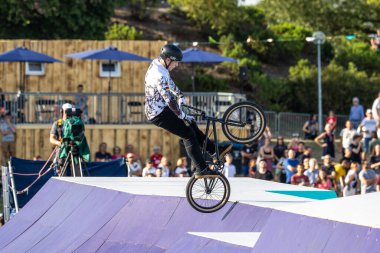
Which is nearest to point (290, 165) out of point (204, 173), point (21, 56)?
point (21, 56)

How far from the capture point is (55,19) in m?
37.8

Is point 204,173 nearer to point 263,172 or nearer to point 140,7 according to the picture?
→ point 263,172

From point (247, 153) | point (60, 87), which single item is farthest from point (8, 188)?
point (60, 87)

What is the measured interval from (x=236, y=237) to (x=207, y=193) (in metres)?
1.07

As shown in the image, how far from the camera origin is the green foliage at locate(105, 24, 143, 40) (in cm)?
4362

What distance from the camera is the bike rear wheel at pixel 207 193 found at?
1302cm

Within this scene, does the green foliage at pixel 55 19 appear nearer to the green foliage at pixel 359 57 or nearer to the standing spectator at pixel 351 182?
the green foliage at pixel 359 57

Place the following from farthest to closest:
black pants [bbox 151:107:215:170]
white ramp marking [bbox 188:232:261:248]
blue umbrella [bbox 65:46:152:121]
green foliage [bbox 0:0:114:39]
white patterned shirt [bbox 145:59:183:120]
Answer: green foliage [bbox 0:0:114:39]
blue umbrella [bbox 65:46:152:121]
black pants [bbox 151:107:215:170]
white patterned shirt [bbox 145:59:183:120]
white ramp marking [bbox 188:232:261:248]

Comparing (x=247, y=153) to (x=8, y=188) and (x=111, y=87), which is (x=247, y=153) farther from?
(x=8, y=188)

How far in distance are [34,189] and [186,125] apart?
7.62 metres

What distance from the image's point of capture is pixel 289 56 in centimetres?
4791

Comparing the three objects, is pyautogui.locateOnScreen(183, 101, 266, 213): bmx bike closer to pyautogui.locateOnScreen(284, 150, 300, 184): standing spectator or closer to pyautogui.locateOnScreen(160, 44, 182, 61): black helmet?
pyautogui.locateOnScreen(160, 44, 182, 61): black helmet

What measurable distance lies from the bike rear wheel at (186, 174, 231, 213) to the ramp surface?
1.01 feet

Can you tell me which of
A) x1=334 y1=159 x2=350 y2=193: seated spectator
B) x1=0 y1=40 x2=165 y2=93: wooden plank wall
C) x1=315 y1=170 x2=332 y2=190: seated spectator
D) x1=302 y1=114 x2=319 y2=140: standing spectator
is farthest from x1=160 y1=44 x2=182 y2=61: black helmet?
x1=302 y1=114 x2=319 y2=140: standing spectator
